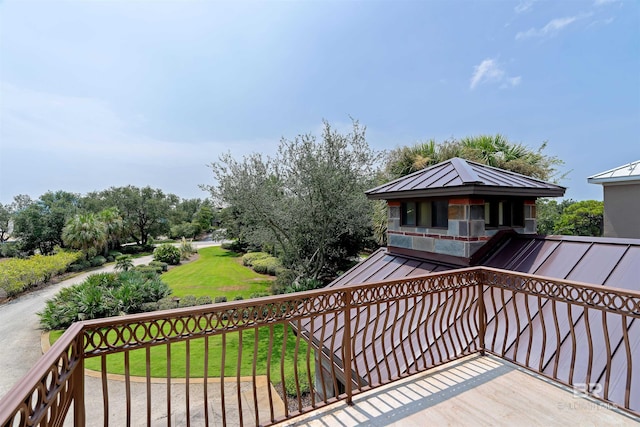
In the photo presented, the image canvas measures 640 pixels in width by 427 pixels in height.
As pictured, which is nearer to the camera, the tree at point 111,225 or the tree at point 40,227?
the tree at point 40,227

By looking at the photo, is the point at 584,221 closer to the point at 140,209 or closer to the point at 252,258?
the point at 252,258

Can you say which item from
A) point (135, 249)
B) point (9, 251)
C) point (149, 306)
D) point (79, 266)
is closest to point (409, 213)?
point (149, 306)

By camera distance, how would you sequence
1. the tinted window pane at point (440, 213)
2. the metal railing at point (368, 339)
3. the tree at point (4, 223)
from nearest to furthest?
1. the metal railing at point (368, 339)
2. the tinted window pane at point (440, 213)
3. the tree at point (4, 223)

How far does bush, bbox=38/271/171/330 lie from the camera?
30.5 ft

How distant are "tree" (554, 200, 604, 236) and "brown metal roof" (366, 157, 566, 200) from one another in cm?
1084

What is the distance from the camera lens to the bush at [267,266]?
639 inches

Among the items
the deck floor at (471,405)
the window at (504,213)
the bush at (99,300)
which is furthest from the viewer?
the bush at (99,300)

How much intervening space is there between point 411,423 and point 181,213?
127ft

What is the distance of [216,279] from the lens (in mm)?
15148

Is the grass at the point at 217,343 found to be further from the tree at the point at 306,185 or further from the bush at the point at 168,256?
the tree at the point at 306,185

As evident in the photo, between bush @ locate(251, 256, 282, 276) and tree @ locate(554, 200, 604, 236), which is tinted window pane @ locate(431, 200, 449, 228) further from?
tree @ locate(554, 200, 604, 236)

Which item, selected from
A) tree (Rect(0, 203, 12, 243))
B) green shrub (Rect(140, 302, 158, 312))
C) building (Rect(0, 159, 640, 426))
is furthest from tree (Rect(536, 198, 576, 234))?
tree (Rect(0, 203, 12, 243))

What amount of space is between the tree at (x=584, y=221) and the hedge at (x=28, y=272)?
82.3 feet

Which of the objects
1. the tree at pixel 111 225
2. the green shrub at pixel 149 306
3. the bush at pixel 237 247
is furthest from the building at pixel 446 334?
the tree at pixel 111 225
